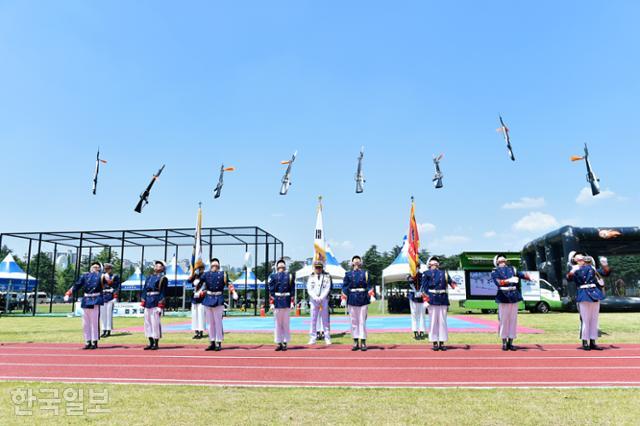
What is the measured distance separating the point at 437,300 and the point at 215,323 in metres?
5.11

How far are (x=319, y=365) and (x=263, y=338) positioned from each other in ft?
16.4

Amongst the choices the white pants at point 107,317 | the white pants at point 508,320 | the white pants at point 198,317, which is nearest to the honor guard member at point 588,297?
the white pants at point 508,320

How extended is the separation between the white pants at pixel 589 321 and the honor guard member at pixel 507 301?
1376 mm

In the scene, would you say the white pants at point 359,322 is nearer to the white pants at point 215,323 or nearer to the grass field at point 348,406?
the white pants at point 215,323

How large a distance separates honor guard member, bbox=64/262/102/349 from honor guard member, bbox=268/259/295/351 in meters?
4.34

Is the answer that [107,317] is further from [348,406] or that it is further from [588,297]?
[588,297]

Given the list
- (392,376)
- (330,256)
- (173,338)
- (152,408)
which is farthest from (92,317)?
(330,256)

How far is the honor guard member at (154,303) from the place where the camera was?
10539mm

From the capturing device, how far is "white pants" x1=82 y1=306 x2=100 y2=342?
1095cm

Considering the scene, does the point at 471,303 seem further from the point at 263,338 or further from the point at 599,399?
the point at 599,399

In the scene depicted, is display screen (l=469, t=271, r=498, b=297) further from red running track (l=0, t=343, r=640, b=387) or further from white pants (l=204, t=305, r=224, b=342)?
white pants (l=204, t=305, r=224, b=342)

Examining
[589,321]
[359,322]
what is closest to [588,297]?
[589,321]

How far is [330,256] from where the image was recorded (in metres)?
28.7

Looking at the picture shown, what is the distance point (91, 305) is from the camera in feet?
36.3
